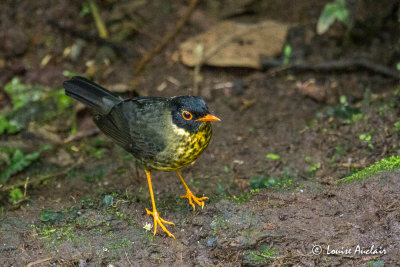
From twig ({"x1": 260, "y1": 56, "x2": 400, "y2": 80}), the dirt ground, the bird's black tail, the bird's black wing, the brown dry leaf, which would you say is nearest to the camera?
the dirt ground

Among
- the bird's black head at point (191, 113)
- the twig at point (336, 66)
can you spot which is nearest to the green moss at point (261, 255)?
the bird's black head at point (191, 113)

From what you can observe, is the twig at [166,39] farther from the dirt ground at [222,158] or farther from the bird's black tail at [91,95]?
the bird's black tail at [91,95]

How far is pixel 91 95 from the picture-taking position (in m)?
5.05

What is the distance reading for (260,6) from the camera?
25.1 ft

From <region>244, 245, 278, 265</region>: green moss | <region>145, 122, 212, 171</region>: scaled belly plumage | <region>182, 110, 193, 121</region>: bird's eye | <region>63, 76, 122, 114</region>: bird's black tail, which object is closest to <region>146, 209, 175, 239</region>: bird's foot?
<region>145, 122, 212, 171</region>: scaled belly plumage

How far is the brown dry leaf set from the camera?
7.07m

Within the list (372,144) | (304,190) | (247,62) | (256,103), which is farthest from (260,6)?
(304,190)

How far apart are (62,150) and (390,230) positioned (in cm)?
422

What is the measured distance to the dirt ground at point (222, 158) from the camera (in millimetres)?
3766

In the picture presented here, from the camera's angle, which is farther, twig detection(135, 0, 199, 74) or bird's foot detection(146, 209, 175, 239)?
twig detection(135, 0, 199, 74)

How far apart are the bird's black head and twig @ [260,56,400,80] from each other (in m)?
2.96

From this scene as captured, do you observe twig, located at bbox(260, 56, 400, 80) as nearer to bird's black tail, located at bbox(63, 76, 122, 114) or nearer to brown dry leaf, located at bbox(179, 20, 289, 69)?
brown dry leaf, located at bbox(179, 20, 289, 69)

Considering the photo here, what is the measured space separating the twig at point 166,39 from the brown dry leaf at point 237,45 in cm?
34

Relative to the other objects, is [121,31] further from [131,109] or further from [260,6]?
[131,109]
